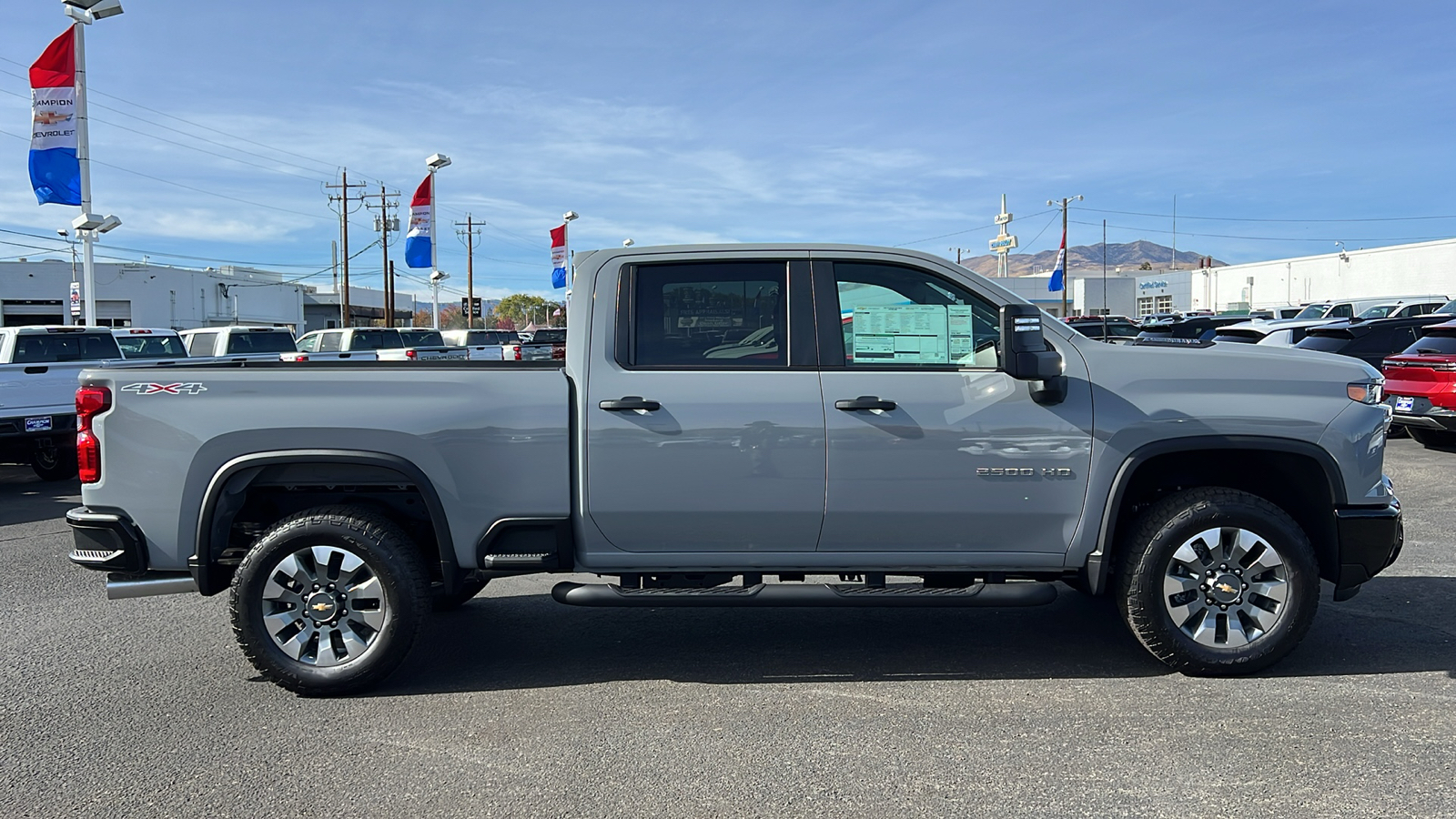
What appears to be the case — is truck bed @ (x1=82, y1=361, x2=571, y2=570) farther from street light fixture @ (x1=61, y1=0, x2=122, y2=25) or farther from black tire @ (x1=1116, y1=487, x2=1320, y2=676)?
street light fixture @ (x1=61, y1=0, x2=122, y2=25)

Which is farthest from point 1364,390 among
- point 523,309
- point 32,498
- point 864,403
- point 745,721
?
point 523,309

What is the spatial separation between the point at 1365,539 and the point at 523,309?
119 meters

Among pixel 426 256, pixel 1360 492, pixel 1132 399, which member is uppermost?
pixel 426 256

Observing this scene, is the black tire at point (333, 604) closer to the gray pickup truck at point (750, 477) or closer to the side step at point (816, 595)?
the gray pickup truck at point (750, 477)

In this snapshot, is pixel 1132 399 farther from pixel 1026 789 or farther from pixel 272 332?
pixel 272 332

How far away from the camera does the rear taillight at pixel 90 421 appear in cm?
470

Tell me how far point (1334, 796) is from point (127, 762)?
447 cm

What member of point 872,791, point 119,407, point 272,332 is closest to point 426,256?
point 272,332

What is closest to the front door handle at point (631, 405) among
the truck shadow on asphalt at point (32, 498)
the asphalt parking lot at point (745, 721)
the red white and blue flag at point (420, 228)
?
the asphalt parking lot at point (745, 721)

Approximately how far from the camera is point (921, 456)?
468cm

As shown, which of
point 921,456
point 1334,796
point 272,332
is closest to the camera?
point 1334,796

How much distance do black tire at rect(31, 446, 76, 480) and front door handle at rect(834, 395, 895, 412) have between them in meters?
10.8

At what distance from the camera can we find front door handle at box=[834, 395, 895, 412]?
183 inches

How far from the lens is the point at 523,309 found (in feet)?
393
